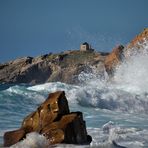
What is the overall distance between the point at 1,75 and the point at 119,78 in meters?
71.4

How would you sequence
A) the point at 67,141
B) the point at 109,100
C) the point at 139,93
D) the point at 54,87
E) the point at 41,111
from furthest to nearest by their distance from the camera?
the point at 54,87 → the point at 139,93 → the point at 109,100 → the point at 41,111 → the point at 67,141

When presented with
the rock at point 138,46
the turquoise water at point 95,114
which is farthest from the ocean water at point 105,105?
the rock at point 138,46

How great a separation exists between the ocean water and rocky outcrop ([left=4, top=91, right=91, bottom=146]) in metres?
0.36

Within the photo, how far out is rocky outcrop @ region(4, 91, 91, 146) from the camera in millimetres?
10031

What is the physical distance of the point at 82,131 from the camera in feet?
34.4

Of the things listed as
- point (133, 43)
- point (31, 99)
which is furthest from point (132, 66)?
point (31, 99)

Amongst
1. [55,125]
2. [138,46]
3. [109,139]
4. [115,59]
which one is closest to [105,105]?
[109,139]

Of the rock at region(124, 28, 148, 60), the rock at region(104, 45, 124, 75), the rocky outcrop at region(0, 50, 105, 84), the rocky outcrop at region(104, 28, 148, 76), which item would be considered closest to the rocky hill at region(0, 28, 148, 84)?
the rocky outcrop at region(0, 50, 105, 84)

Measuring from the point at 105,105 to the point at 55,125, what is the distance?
16.7 m

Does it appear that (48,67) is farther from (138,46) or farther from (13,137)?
(13,137)

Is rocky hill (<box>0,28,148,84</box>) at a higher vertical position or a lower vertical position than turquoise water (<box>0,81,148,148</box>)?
higher

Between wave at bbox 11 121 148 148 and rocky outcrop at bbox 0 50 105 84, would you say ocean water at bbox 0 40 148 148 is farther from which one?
rocky outcrop at bbox 0 50 105 84

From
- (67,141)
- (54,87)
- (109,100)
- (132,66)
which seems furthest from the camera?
(132,66)

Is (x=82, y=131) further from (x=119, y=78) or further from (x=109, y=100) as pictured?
(x=119, y=78)
